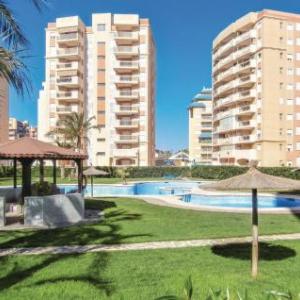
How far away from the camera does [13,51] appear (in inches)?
295

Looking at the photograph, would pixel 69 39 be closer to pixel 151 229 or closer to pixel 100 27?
pixel 100 27

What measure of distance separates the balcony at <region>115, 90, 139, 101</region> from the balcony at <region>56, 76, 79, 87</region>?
7364 mm

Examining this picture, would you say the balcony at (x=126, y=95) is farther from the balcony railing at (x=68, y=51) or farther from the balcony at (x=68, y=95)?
the balcony railing at (x=68, y=51)

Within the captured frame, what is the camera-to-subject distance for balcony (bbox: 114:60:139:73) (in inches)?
2675

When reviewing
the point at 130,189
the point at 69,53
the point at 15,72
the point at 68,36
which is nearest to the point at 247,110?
the point at 69,53

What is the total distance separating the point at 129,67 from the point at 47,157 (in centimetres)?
5500

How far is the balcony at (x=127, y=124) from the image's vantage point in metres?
67.8

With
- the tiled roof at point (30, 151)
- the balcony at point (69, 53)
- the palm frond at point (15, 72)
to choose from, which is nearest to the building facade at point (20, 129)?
the balcony at point (69, 53)

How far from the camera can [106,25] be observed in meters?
69.2

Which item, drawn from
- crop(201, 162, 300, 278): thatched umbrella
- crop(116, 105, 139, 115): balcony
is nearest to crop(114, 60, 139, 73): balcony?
crop(116, 105, 139, 115): balcony

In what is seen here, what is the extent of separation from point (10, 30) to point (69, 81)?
203 feet

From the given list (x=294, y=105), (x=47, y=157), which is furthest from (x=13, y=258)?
(x=294, y=105)

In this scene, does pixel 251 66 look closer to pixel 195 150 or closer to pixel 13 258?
pixel 195 150

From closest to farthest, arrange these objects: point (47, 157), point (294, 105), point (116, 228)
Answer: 1. point (116, 228)
2. point (47, 157)
3. point (294, 105)
